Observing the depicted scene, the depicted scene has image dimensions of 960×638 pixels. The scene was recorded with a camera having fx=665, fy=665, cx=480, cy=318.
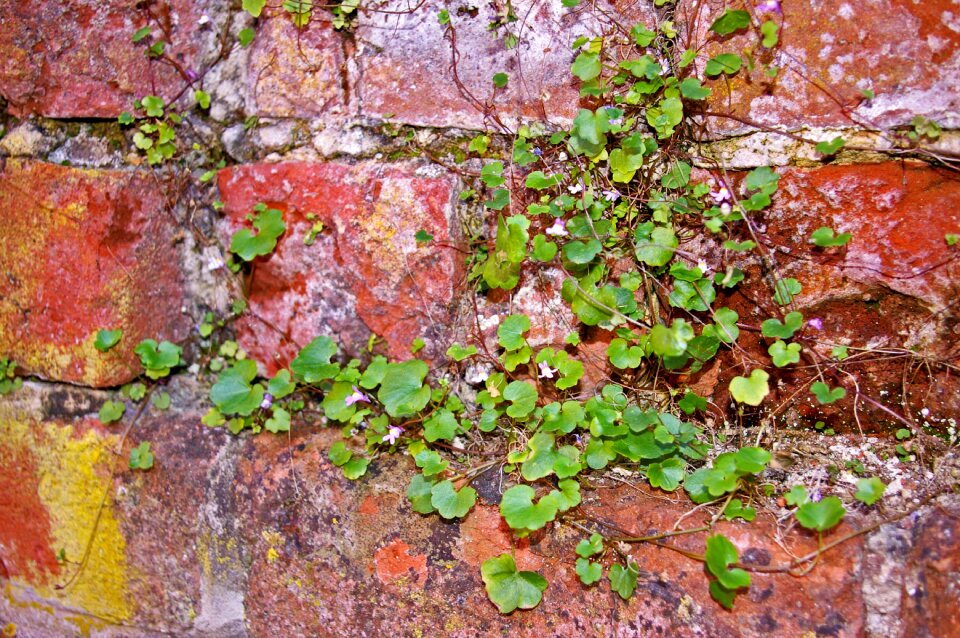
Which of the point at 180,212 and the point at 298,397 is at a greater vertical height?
the point at 180,212

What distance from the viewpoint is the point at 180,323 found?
62.4 inches

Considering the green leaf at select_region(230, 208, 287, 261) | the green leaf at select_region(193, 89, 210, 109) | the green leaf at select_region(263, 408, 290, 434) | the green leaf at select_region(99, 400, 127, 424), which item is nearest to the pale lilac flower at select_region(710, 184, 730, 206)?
the green leaf at select_region(230, 208, 287, 261)

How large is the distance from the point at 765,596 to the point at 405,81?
3.84ft

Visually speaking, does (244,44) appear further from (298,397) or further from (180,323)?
(298,397)

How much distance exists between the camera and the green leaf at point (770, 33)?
118cm

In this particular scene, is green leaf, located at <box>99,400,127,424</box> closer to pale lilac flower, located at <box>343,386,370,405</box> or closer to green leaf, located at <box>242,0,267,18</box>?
pale lilac flower, located at <box>343,386,370,405</box>

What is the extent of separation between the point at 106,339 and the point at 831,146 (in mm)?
1532

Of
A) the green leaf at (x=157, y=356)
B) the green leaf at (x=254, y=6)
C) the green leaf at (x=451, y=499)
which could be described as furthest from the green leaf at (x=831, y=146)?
the green leaf at (x=157, y=356)

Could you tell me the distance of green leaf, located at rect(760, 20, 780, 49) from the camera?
1.18 metres

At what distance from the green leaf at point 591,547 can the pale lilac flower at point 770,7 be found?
981mm

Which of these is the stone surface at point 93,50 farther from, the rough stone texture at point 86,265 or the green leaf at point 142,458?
the green leaf at point 142,458

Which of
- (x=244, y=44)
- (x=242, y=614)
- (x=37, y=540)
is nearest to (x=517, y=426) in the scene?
(x=242, y=614)

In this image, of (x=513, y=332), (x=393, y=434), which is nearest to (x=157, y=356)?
(x=393, y=434)

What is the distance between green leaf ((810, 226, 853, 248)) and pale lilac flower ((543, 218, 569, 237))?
0.45 meters
